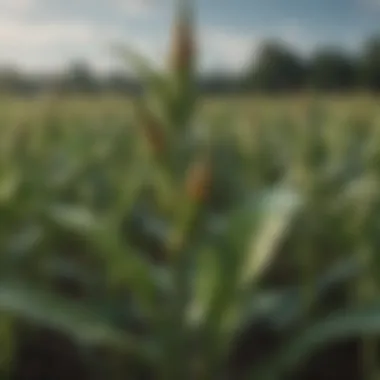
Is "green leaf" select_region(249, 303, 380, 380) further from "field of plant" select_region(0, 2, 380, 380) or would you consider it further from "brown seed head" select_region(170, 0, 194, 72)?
"brown seed head" select_region(170, 0, 194, 72)

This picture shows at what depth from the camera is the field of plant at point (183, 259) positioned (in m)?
0.62

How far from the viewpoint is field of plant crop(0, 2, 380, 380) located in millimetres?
624

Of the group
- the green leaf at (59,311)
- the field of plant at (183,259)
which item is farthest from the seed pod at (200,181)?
the green leaf at (59,311)

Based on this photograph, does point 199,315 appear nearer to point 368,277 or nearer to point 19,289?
point 19,289

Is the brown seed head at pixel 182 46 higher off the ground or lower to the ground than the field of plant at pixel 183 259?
higher

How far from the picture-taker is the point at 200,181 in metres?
0.56

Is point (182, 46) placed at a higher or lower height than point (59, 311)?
higher

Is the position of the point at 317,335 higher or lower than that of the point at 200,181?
lower

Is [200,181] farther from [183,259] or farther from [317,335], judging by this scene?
[317,335]

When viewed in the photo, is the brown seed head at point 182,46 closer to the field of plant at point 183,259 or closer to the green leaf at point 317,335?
the field of plant at point 183,259

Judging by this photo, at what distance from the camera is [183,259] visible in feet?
2.07

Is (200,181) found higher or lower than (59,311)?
higher

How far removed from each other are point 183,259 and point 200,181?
0.30 feet

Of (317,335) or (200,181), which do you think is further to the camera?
(317,335)
